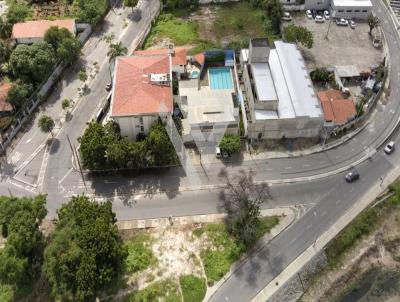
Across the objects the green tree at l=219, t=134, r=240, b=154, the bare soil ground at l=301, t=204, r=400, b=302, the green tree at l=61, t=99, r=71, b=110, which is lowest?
the bare soil ground at l=301, t=204, r=400, b=302

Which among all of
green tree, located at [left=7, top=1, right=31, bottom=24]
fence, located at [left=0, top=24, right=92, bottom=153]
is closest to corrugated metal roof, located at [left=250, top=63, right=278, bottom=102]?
fence, located at [left=0, top=24, right=92, bottom=153]

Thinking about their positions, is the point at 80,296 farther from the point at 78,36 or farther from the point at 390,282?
the point at 78,36

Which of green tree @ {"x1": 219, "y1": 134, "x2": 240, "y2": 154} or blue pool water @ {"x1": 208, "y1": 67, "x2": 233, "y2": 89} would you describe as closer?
green tree @ {"x1": 219, "y1": 134, "x2": 240, "y2": 154}

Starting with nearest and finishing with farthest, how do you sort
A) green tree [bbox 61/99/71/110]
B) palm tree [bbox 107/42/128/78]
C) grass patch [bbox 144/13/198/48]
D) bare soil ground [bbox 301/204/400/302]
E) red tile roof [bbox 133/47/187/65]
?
bare soil ground [bbox 301/204/400/302], green tree [bbox 61/99/71/110], red tile roof [bbox 133/47/187/65], palm tree [bbox 107/42/128/78], grass patch [bbox 144/13/198/48]

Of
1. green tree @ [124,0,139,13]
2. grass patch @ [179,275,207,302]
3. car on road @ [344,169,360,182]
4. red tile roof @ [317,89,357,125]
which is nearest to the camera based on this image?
grass patch @ [179,275,207,302]

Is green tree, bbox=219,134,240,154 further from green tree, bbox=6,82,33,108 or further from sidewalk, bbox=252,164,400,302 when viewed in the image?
green tree, bbox=6,82,33,108

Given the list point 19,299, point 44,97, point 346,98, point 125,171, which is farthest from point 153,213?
point 346,98

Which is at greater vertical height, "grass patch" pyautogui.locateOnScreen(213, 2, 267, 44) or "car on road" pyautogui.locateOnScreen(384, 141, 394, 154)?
"grass patch" pyautogui.locateOnScreen(213, 2, 267, 44)
